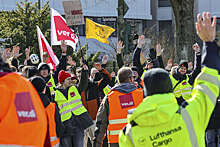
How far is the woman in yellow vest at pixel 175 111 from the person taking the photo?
9.12 ft

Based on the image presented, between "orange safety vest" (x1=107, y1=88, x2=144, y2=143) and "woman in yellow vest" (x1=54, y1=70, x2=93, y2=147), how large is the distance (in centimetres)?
126

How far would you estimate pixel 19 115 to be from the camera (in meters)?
2.46

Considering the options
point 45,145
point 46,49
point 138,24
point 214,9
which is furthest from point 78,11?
point 214,9

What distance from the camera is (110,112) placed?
529 centimetres

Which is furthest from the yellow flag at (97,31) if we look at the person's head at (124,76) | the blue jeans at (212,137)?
the person's head at (124,76)

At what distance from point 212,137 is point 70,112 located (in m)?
3.17

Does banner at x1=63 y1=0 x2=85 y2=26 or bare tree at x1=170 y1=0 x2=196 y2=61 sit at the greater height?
banner at x1=63 y1=0 x2=85 y2=26

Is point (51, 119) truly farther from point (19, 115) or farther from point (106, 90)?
point (106, 90)

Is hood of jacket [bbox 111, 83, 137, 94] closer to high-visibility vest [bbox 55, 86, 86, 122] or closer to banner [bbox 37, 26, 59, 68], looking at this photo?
high-visibility vest [bbox 55, 86, 86, 122]

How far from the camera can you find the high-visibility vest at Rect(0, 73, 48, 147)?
245cm

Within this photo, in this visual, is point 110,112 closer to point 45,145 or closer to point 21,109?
point 45,145

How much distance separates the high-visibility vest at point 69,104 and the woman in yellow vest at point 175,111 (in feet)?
11.6

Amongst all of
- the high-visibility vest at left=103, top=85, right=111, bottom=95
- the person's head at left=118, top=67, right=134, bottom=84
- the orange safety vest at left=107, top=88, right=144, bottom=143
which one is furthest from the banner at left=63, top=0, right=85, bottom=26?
the orange safety vest at left=107, top=88, right=144, bottom=143

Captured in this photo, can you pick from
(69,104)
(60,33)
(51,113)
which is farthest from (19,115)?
(60,33)
